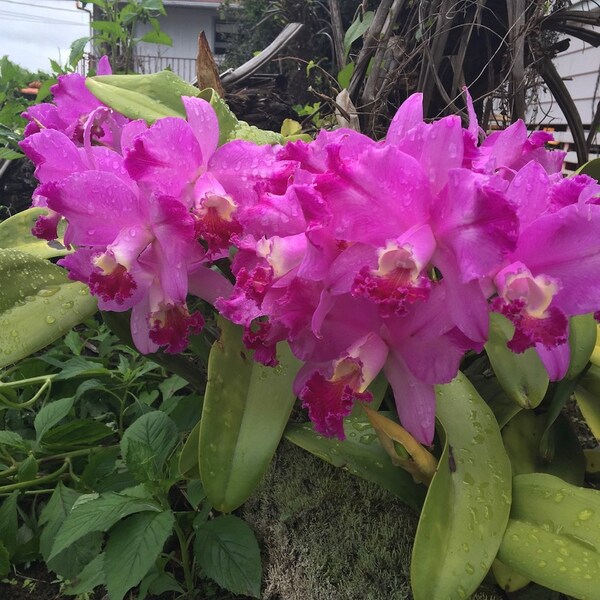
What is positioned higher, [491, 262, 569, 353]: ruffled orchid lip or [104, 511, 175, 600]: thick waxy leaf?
[491, 262, 569, 353]: ruffled orchid lip

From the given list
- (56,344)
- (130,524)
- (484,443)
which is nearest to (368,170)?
(484,443)

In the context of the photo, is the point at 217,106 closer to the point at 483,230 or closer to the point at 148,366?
the point at 483,230

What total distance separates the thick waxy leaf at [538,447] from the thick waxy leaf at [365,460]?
0.14m

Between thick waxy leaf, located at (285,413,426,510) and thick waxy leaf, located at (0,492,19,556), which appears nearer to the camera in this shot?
thick waxy leaf, located at (285,413,426,510)

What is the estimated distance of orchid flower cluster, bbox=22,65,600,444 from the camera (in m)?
0.39

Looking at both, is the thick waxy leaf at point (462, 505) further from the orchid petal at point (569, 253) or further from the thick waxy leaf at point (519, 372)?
the orchid petal at point (569, 253)

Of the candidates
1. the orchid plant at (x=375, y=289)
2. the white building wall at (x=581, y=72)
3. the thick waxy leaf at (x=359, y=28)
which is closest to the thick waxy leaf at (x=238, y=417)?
the orchid plant at (x=375, y=289)

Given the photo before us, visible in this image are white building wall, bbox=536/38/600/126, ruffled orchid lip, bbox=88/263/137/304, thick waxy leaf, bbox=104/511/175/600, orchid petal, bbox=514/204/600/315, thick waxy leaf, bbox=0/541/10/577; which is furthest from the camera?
white building wall, bbox=536/38/600/126

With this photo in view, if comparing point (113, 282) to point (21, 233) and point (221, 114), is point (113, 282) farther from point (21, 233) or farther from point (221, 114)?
point (21, 233)

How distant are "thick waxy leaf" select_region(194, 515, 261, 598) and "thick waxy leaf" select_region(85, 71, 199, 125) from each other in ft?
1.68

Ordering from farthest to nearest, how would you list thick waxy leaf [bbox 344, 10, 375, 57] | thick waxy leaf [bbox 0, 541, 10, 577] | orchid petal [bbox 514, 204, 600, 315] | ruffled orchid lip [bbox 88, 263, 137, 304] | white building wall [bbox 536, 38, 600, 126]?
white building wall [bbox 536, 38, 600, 126] < thick waxy leaf [bbox 344, 10, 375, 57] < thick waxy leaf [bbox 0, 541, 10, 577] < ruffled orchid lip [bbox 88, 263, 137, 304] < orchid petal [bbox 514, 204, 600, 315]

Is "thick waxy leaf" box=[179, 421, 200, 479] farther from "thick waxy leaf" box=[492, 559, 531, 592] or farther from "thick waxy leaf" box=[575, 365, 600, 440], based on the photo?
"thick waxy leaf" box=[575, 365, 600, 440]

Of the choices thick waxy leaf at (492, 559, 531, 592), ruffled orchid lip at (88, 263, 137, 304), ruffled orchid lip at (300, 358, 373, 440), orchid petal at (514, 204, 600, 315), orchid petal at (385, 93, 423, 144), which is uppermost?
orchid petal at (385, 93, 423, 144)

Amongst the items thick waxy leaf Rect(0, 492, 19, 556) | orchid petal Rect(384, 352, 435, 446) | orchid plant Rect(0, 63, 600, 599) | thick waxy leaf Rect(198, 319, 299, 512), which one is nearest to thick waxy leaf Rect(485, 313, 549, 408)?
orchid plant Rect(0, 63, 600, 599)
